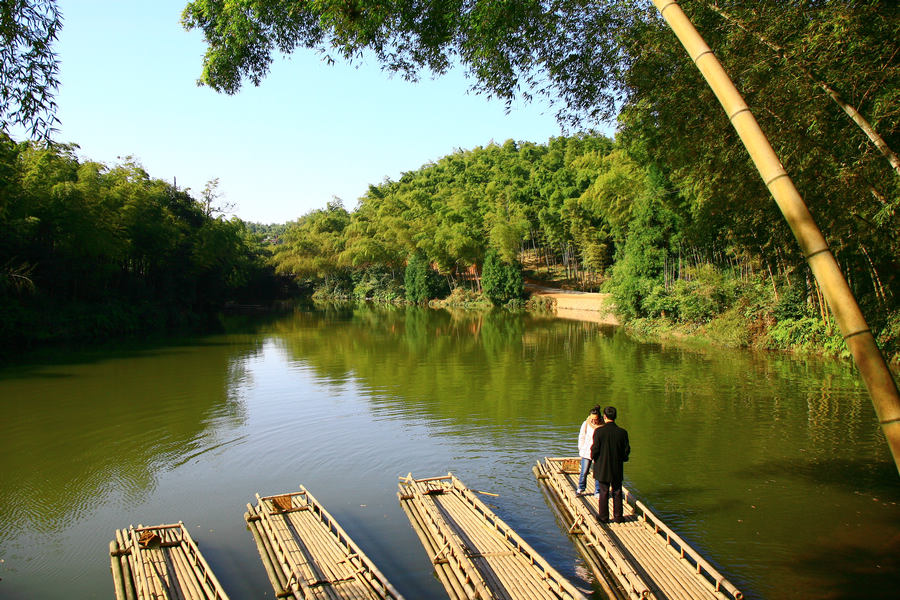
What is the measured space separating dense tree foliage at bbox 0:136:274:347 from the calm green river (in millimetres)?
7172

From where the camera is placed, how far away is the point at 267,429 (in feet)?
44.8

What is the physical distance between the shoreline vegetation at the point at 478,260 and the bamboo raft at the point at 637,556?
4.62 metres

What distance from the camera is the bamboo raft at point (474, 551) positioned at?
18.7 ft

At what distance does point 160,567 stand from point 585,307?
38.3 m

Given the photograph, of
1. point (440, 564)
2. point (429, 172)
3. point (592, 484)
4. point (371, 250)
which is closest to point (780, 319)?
point (592, 484)

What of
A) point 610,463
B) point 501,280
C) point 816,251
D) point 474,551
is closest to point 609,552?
point 610,463

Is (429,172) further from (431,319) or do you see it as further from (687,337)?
(687,337)

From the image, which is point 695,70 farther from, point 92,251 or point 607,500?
point 92,251

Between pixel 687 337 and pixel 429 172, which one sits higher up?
pixel 429 172

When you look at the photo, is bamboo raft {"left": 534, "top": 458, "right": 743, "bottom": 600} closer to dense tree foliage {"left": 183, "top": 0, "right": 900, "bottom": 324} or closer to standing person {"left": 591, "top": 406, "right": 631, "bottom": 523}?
standing person {"left": 591, "top": 406, "right": 631, "bottom": 523}

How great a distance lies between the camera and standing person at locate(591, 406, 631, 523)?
706 cm

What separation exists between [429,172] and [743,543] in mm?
112577

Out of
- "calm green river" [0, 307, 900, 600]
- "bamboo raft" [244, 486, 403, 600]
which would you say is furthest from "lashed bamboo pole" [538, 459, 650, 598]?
"bamboo raft" [244, 486, 403, 600]

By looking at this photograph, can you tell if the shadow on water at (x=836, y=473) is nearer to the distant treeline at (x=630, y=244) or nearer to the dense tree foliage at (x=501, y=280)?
the distant treeline at (x=630, y=244)
